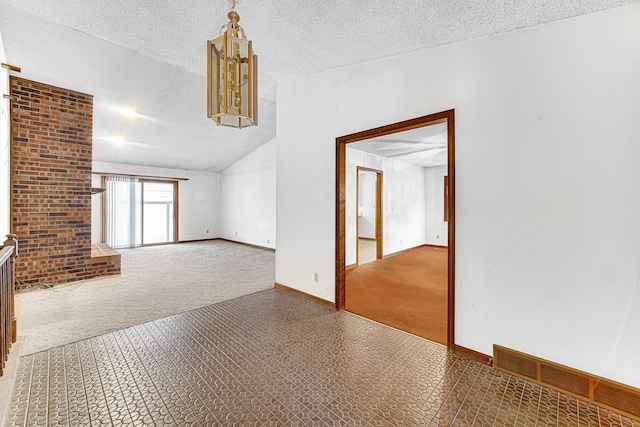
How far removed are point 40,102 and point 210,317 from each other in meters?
3.86

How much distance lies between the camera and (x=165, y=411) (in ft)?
5.30

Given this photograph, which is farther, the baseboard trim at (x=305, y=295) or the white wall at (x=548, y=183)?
the baseboard trim at (x=305, y=295)

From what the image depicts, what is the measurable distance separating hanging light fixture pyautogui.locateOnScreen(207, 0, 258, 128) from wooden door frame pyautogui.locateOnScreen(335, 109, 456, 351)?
1.49 metres

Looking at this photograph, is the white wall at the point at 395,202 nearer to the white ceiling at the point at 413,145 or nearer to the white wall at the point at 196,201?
the white ceiling at the point at 413,145

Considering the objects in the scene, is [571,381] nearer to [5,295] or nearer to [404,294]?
[404,294]

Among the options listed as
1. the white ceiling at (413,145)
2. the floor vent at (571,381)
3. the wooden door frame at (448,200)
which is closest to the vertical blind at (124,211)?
the white ceiling at (413,145)

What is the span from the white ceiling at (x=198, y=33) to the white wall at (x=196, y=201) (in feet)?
12.4

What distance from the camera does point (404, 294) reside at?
373 cm

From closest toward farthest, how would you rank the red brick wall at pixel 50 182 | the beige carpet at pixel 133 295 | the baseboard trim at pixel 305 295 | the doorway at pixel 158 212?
the beige carpet at pixel 133 295, the baseboard trim at pixel 305 295, the red brick wall at pixel 50 182, the doorway at pixel 158 212

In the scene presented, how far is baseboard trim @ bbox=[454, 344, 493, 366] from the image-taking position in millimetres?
2064

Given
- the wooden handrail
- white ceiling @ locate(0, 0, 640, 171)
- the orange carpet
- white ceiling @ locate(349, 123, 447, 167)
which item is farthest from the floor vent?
the wooden handrail

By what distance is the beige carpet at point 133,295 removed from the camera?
2670mm

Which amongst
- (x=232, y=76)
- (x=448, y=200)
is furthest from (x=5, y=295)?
(x=448, y=200)

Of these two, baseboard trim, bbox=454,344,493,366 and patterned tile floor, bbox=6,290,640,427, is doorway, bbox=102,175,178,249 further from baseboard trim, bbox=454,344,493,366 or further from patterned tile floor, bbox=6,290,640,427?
baseboard trim, bbox=454,344,493,366
